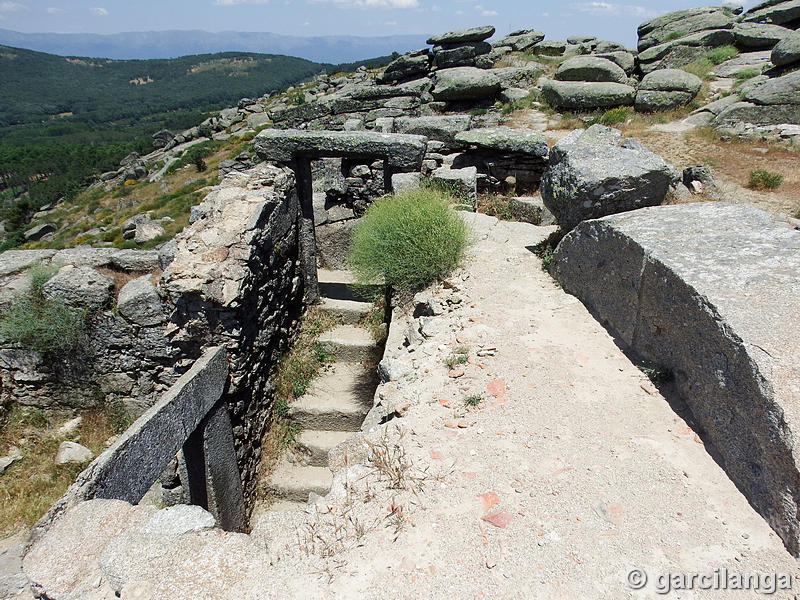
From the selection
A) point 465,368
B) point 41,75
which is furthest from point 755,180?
point 41,75

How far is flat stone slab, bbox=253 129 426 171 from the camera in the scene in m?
7.10

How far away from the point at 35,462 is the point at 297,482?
3.73 m

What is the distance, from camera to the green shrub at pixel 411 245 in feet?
18.7

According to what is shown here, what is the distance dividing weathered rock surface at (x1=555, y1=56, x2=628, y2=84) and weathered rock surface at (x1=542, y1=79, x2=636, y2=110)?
863 millimetres

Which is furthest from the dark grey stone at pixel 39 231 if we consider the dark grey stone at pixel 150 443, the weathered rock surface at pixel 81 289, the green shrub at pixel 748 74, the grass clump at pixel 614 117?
the green shrub at pixel 748 74

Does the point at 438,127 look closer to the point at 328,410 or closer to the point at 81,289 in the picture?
the point at 328,410

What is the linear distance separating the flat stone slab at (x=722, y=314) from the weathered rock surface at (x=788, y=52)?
38.8 feet

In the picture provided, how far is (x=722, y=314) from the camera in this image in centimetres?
289

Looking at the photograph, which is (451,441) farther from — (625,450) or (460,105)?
(460,105)

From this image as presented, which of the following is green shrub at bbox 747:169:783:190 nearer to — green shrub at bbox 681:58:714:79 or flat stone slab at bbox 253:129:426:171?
flat stone slab at bbox 253:129:426:171

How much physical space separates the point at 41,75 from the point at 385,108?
176m

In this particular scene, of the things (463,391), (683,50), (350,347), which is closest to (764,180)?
(350,347)

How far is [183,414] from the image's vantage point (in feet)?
14.6

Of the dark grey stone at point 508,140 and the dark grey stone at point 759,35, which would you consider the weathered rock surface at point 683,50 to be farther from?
the dark grey stone at point 508,140
